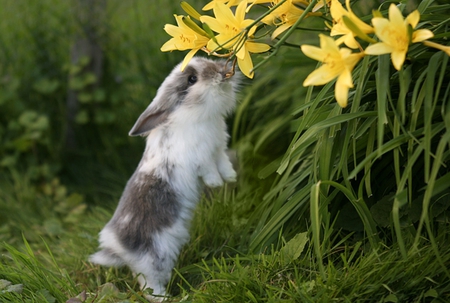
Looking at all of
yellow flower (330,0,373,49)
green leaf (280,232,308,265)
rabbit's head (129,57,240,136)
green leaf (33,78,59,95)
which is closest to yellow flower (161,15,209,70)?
rabbit's head (129,57,240,136)

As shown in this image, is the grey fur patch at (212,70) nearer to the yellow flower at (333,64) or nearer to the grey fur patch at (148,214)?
the grey fur patch at (148,214)

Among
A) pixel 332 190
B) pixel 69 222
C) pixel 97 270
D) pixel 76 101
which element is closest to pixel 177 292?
pixel 97 270

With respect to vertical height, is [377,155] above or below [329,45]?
below

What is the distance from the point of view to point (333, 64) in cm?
200

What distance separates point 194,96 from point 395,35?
1.11 metres

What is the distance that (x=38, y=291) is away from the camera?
104 inches

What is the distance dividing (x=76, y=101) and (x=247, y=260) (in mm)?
2555

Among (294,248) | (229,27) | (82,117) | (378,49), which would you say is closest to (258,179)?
(294,248)

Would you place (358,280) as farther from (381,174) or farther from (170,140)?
(170,140)

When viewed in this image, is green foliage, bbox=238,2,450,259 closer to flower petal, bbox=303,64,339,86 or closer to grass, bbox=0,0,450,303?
grass, bbox=0,0,450,303

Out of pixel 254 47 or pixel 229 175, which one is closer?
pixel 254 47

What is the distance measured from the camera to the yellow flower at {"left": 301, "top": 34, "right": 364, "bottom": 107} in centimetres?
196

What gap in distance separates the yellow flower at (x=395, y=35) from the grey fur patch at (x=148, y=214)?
1237 mm

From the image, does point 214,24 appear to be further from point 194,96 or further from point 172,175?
point 172,175
